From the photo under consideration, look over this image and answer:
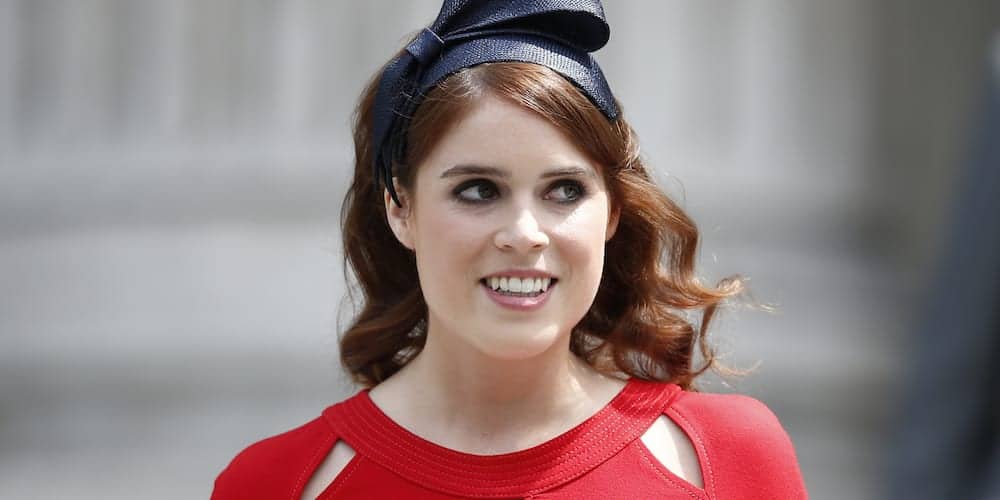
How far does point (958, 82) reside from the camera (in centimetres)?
745

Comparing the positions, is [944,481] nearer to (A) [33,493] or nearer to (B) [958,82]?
(B) [958,82]

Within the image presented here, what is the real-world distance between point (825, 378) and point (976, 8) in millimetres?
1917

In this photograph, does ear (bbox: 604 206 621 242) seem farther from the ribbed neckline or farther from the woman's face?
the ribbed neckline

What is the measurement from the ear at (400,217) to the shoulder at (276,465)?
44 centimetres

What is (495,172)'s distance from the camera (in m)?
3.09

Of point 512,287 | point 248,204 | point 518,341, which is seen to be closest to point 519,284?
point 512,287

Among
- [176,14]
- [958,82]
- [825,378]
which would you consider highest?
[176,14]

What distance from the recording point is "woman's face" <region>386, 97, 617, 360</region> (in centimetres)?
309

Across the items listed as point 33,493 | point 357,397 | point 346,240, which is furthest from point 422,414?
point 33,493

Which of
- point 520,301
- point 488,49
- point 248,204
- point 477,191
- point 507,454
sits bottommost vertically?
point 507,454

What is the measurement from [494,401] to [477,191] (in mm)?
497

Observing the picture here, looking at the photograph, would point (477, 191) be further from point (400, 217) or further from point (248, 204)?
point (248, 204)

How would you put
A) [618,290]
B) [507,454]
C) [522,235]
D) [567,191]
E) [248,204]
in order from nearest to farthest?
[522,235] → [567,191] → [507,454] → [618,290] → [248,204]

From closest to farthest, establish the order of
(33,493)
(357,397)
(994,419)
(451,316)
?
(451,316) < (357,397) < (994,419) < (33,493)
